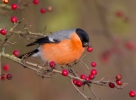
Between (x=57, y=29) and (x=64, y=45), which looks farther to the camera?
(x=57, y=29)

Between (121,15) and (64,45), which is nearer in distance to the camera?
(64,45)

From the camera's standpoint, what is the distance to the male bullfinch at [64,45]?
4.63 metres

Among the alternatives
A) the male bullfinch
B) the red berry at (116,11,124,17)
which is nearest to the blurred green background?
the red berry at (116,11,124,17)

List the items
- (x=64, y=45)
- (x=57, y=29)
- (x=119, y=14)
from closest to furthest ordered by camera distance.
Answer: (x=64, y=45)
(x=57, y=29)
(x=119, y=14)

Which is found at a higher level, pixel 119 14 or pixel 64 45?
pixel 119 14

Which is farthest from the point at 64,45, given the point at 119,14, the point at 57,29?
the point at 119,14

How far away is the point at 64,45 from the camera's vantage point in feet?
15.5

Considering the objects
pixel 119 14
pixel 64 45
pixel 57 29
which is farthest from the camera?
pixel 119 14

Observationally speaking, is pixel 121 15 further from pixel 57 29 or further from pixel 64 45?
pixel 64 45

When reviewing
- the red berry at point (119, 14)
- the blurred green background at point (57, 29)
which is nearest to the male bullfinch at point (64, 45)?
the blurred green background at point (57, 29)

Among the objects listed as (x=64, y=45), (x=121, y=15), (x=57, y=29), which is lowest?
(x=64, y=45)

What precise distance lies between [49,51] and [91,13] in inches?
109

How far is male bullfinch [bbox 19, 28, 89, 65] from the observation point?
15.2 feet

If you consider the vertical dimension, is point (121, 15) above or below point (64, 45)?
above
